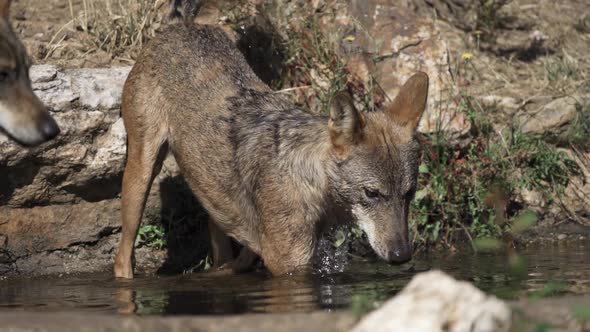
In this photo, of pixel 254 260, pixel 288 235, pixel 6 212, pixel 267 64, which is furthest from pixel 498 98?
pixel 6 212

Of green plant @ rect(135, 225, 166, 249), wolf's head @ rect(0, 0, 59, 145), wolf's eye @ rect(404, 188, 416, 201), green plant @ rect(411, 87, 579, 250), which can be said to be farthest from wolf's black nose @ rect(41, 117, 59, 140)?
green plant @ rect(411, 87, 579, 250)

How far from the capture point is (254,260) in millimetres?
7160

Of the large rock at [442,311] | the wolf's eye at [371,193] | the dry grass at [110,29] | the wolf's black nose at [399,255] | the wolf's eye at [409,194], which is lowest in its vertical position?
the wolf's black nose at [399,255]

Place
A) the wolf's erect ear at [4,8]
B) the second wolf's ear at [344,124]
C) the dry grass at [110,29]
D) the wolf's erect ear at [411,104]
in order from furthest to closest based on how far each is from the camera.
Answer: the dry grass at [110,29] → the wolf's erect ear at [4,8] → the wolf's erect ear at [411,104] → the second wolf's ear at [344,124]

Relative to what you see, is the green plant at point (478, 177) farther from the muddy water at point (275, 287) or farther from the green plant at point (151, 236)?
the green plant at point (151, 236)

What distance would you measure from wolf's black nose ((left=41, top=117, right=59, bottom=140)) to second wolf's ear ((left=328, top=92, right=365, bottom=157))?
5.50 ft

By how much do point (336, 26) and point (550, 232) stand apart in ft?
8.51

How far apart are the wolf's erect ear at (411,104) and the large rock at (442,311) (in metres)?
2.60

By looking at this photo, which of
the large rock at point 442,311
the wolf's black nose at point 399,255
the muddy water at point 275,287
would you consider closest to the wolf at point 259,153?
the wolf's black nose at point 399,255

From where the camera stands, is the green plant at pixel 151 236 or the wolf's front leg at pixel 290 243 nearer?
the wolf's front leg at pixel 290 243

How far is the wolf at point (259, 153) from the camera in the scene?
224 inches

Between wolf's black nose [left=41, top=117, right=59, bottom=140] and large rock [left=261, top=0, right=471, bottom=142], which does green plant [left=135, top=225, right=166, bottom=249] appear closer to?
large rock [left=261, top=0, right=471, bottom=142]

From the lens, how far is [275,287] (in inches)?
226

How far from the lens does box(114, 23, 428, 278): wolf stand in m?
5.68
